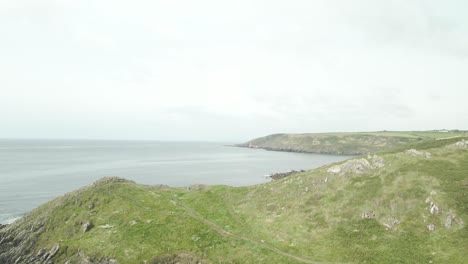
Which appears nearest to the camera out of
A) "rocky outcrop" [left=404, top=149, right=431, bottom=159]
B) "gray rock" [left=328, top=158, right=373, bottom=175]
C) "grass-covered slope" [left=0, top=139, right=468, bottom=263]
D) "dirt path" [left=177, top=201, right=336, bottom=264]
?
"dirt path" [left=177, top=201, right=336, bottom=264]

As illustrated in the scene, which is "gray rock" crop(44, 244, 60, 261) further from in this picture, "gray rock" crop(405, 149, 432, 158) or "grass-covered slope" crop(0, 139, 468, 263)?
"gray rock" crop(405, 149, 432, 158)

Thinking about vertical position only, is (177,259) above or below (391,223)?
below

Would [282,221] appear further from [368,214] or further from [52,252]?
[52,252]

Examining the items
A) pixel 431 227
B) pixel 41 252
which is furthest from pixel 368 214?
pixel 41 252

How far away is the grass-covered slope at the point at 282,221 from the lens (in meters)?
48.8

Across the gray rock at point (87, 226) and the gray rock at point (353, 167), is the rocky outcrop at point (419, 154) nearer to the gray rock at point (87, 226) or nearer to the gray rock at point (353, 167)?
the gray rock at point (353, 167)

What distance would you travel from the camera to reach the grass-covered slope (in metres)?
48.8

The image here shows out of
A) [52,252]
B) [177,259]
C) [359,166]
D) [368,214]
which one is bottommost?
[52,252]

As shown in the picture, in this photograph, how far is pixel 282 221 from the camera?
5988 centimetres

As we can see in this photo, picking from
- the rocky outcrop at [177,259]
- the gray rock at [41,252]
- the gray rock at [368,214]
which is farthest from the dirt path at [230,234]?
the gray rock at [41,252]

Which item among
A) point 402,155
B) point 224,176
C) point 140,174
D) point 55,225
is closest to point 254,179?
point 224,176

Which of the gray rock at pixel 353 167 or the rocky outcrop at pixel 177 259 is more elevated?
the gray rock at pixel 353 167

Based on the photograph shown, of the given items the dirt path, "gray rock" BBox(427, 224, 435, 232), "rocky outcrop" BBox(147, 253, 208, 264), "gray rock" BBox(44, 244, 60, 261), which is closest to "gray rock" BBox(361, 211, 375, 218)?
"gray rock" BBox(427, 224, 435, 232)

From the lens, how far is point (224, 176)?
164250mm
